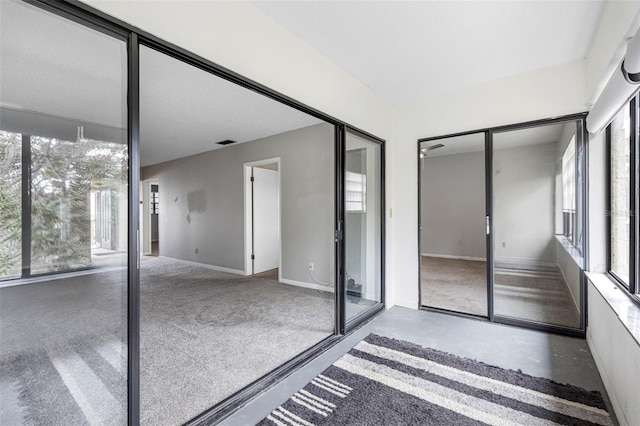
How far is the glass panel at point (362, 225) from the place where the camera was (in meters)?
3.09

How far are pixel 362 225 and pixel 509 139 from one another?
6.06 feet

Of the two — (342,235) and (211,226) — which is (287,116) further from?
(211,226)

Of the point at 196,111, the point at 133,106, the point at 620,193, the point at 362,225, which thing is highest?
the point at 196,111

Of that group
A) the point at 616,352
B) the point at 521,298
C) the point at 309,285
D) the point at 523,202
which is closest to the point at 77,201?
the point at 616,352

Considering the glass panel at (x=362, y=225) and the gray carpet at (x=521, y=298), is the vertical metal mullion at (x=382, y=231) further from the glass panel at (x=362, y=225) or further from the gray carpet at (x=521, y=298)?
the gray carpet at (x=521, y=298)

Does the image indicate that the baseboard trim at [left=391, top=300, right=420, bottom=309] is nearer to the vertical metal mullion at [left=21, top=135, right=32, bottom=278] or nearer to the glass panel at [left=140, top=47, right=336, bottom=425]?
the glass panel at [left=140, top=47, right=336, bottom=425]

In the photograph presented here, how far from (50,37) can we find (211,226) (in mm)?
4758

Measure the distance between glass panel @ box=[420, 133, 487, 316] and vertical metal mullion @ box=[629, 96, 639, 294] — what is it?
4.48 feet

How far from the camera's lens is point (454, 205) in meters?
5.20

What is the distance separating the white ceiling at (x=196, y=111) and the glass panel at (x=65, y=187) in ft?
3.03

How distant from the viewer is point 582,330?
2736mm

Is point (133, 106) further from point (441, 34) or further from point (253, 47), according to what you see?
point (441, 34)

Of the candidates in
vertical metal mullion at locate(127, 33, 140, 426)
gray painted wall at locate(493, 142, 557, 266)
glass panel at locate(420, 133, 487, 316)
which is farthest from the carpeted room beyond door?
gray painted wall at locate(493, 142, 557, 266)

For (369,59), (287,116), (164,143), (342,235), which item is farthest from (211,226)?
(369,59)
